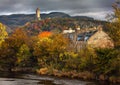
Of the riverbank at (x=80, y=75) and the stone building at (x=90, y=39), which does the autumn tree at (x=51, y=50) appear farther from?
the stone building at (x=90, y=39)

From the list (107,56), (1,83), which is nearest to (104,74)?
(107,56)

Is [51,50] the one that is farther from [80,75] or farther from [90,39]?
[90,39]

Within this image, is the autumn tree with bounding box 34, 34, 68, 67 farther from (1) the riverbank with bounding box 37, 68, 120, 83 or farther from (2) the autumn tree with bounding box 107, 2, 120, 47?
(2) the autumn tree with bounding box 107, 2, 120, 47

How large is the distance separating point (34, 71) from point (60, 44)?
38.8 feet

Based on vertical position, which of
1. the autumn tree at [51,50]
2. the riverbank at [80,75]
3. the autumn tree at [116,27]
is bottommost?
the riverbank at [80,75]

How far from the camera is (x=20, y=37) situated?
115000 millimetres

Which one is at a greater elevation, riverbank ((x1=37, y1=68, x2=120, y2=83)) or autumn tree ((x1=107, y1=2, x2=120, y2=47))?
autumn tree ((x1=107, y1=2, x2=120, y2=47))

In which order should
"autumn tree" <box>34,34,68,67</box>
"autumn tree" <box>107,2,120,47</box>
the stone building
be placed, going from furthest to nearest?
the stone building → "autumn tree" <box>34,34,68,67</box> → "autumn tree" <box>107,2,120,47</box>

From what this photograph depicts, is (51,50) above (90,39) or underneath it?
underneath

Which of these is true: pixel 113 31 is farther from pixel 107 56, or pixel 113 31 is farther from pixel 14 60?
pixel 14 60

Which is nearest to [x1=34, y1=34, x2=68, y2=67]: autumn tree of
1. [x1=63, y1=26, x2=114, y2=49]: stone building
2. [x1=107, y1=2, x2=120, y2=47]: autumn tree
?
[x1=63, y1=26, x2=114, y2=49]: stone building

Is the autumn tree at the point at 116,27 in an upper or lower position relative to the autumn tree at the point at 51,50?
upper

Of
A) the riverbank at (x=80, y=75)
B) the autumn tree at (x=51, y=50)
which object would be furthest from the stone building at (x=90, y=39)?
the riverbank at (x=80, y=75)

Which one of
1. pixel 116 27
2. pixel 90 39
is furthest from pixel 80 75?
pixel 90 39
